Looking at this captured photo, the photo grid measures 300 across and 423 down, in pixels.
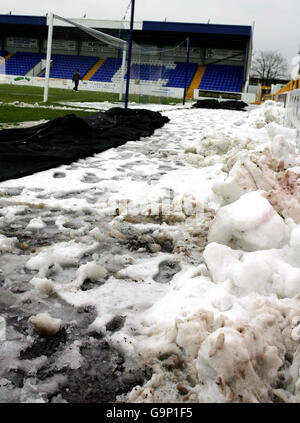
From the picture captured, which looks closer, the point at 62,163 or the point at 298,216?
the point at 298,216

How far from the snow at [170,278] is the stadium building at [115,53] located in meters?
27.8

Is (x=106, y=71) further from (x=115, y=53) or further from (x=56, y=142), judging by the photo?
(x=56, y=142)

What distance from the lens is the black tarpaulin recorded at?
3.52m

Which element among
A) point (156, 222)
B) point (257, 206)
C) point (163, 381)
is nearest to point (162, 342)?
point (163, 381)

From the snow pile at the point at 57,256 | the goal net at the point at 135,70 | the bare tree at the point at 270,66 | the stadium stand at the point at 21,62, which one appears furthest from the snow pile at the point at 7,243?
the bare tree at the point at 270,66

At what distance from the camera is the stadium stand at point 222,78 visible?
112ft

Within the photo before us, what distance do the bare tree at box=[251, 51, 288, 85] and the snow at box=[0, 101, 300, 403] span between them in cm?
5604

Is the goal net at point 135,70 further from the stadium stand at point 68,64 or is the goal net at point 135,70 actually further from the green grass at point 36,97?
the stadium stand at point 68,64

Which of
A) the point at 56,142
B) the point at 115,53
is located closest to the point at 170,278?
the point at 56,142

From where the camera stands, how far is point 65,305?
1443 millimetres
